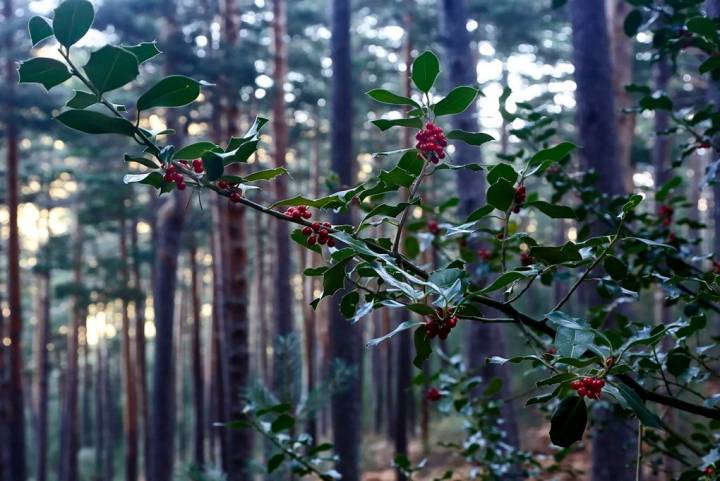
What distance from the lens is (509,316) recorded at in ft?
4.74

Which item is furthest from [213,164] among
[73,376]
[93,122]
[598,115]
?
[73,376]

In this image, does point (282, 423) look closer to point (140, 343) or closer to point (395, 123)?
point (395, 123)

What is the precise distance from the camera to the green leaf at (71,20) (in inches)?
43.1

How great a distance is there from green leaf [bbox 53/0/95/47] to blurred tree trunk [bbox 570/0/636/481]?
409cm

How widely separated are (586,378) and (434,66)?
2.06 ft

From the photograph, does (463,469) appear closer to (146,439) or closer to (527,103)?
(146,439)

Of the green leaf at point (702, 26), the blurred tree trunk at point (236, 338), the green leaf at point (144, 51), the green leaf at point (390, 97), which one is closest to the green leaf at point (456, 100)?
the green leaf at point (390, 97)

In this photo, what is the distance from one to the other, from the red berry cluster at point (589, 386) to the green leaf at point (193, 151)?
0.79 m

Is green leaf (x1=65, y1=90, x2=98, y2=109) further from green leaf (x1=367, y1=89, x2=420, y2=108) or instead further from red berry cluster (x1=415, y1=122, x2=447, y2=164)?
red berry cluster (x1=415, y1=122, x2=447, y2=164)

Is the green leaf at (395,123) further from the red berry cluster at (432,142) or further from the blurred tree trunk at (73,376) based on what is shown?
the blurred tree trunk at (73,376)

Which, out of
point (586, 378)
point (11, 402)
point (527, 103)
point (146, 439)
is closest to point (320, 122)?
point (146, 439)

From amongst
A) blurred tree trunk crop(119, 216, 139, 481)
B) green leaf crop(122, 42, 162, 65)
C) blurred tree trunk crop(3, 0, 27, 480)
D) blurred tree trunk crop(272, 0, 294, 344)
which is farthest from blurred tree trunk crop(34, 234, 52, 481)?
green leaf crop(122, 42, 162, 65)

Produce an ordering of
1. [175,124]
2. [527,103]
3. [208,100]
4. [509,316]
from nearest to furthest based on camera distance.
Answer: [509,316] → [527,103] → [175,124] → [208,100]

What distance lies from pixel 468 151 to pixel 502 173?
607 cm
